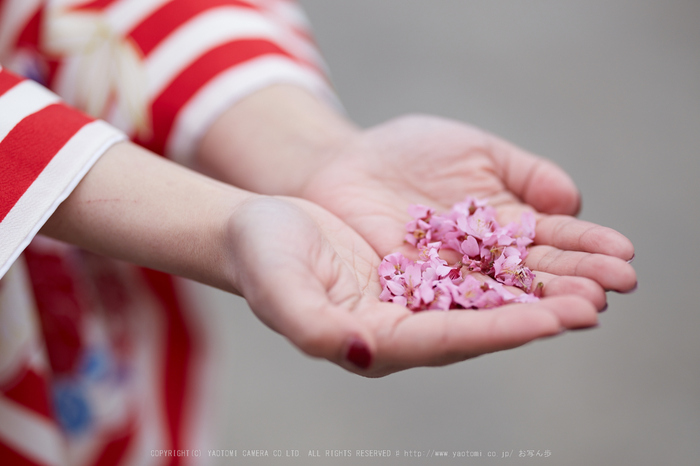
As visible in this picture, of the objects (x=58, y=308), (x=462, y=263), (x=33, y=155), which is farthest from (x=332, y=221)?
(x=58, y=308)

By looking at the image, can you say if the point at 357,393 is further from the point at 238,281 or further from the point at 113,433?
the point at 238,281

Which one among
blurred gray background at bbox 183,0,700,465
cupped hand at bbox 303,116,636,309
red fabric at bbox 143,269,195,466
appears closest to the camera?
cupped hand at bbox 303,116,636,309

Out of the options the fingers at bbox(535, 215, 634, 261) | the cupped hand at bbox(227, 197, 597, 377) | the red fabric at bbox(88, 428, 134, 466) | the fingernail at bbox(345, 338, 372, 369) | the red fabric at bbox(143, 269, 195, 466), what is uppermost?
the fingers at bbox(535, 215, 634, 261)

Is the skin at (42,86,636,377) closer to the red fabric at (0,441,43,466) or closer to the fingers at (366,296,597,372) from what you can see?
the fingers at (366,296,597,372)

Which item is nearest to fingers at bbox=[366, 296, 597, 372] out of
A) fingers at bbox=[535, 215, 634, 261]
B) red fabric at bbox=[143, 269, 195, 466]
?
fingers at bbox=[535, 215, 634, 261]

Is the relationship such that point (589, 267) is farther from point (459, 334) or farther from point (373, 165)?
point (373, 165)
